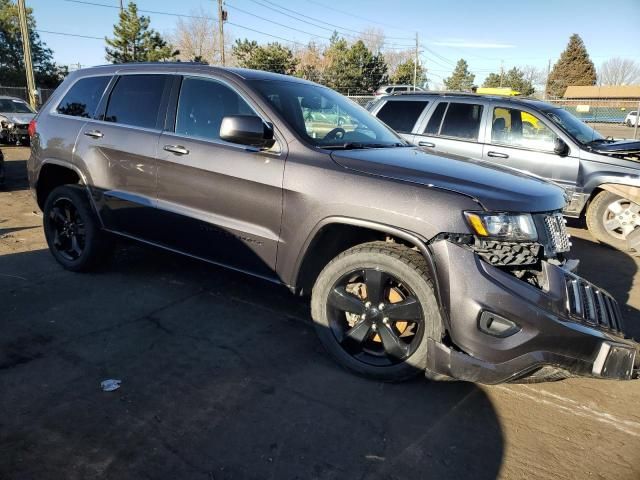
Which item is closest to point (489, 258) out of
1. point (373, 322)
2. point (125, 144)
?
point (373, 322)

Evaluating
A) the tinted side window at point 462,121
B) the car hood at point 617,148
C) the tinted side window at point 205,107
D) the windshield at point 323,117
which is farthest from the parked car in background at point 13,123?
the car hood at point 617,148

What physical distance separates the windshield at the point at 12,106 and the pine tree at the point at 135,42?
83.2ft

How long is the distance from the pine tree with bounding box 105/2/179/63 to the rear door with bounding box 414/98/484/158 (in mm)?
37370

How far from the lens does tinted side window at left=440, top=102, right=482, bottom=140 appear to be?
24.2ft

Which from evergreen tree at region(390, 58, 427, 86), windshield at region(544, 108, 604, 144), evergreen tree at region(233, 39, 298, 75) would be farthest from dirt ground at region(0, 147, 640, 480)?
evergreen tree at region(390, 58, 427, 86)

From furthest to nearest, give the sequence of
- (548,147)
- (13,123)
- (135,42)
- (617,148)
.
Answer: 1. (135,42)
2. (13,123)
3. (548,147)
4. (617,148)

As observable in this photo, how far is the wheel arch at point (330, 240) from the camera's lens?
3.07 m

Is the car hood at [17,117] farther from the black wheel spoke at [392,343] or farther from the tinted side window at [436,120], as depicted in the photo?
the black wheel spoke at [392,343]

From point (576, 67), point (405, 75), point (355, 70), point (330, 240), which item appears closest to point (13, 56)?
point (355, 70)

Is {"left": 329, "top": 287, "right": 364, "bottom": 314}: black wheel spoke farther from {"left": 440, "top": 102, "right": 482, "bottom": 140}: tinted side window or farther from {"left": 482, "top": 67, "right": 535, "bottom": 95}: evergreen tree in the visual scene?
{"left": 482, "top": 67, "right": 535, "bottom": 95}: evergreen tree

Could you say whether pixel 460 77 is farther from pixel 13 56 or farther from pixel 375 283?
pixel 375 283

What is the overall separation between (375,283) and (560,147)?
515 cm

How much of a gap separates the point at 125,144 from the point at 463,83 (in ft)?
285

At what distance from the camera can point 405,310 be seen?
300 cm
